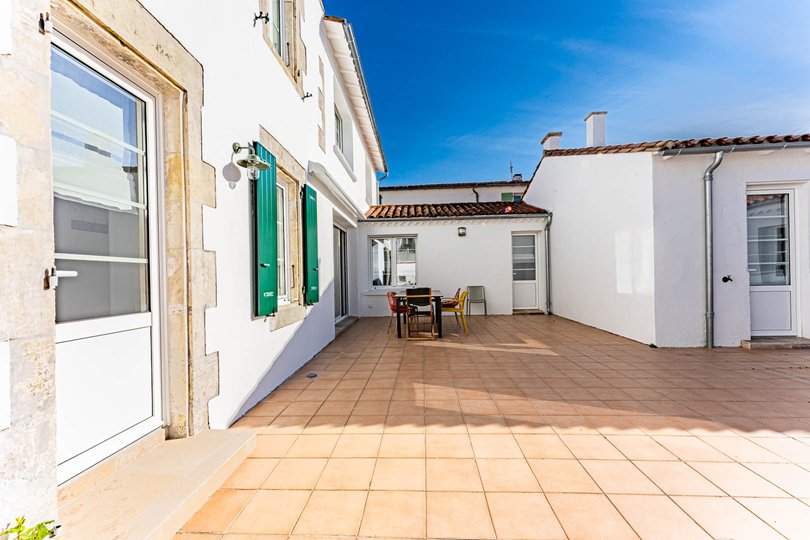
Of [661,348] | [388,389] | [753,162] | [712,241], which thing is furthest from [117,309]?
[753,162]

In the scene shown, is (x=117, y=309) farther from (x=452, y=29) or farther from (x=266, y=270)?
(x=452, y=29)

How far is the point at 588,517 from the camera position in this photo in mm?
1813

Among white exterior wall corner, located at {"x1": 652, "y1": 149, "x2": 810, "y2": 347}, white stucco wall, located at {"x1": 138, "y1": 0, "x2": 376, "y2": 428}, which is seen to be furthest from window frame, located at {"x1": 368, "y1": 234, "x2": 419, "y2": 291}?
white exterior wall corner, located at {"x1": 652, "y1": 149, "x2": 810, "y2": 347}

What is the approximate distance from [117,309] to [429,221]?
28.1 ft

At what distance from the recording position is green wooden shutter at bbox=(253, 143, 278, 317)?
335cm

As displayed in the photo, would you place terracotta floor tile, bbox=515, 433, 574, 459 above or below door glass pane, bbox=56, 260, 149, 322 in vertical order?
below

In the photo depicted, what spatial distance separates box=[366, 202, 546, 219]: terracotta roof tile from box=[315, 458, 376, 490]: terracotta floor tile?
8.22 metres

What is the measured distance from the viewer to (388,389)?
3.86m

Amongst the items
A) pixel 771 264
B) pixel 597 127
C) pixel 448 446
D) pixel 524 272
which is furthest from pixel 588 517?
pixel 597 127

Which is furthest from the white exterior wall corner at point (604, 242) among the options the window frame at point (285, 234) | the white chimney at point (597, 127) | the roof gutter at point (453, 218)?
the window frame at point (285, 234)

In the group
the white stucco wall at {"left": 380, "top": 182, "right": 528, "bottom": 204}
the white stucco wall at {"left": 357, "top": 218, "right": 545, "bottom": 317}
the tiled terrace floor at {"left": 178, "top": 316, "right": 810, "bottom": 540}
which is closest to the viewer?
the tiled terrace floor at {"left": 178, "top": 316, "right": 810, "bottom": 540}

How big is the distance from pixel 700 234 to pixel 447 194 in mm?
12307

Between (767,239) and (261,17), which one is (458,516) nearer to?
(261,17)

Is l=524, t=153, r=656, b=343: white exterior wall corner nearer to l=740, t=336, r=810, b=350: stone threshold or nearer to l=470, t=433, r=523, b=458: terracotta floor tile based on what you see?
l=740, t=336, r=810, b=350: stone threshold
